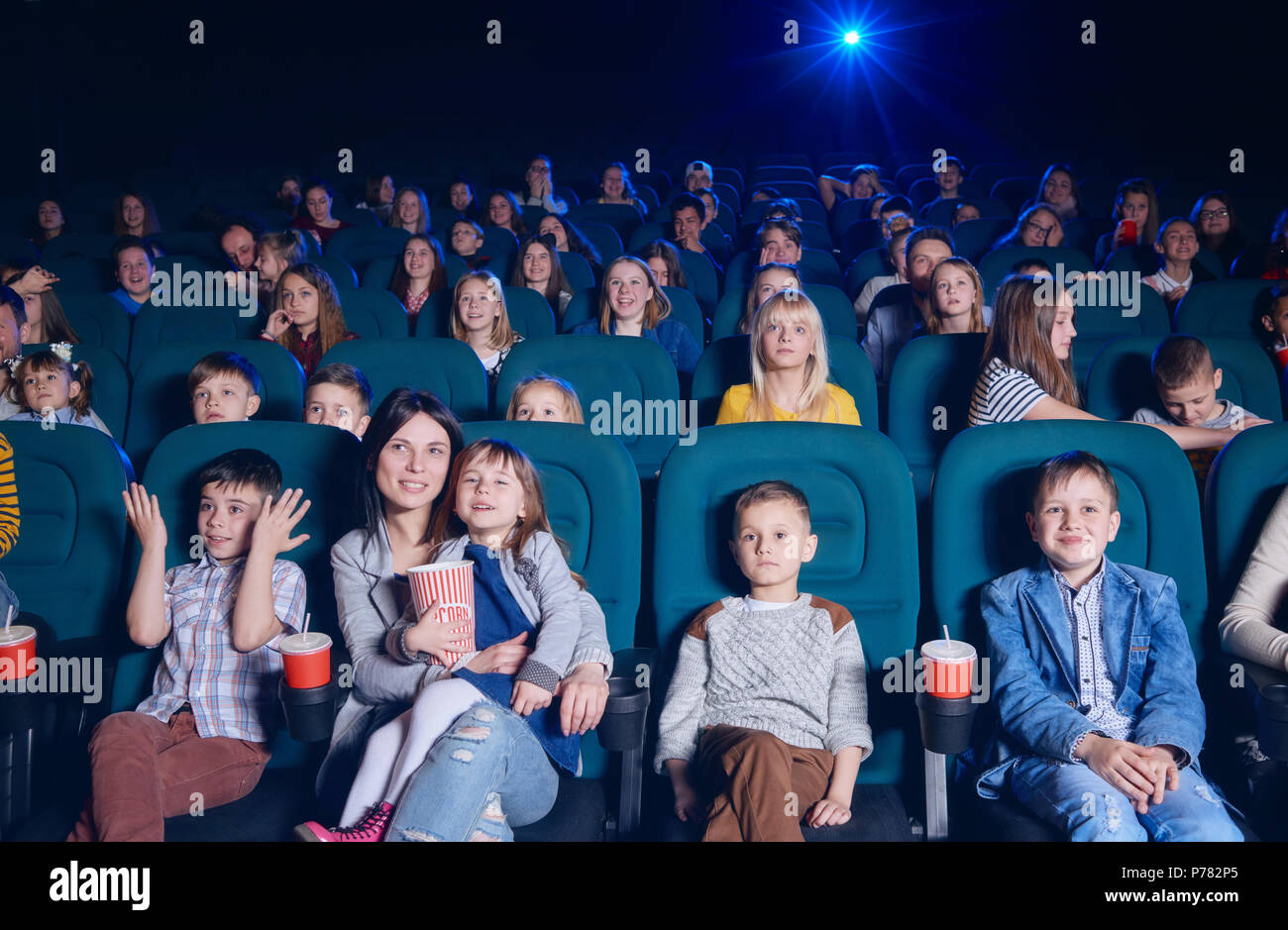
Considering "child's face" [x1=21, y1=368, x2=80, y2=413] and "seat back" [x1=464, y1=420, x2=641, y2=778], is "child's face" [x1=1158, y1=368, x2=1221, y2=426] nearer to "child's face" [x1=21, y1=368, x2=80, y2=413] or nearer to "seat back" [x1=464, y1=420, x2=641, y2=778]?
→ "seat back" [x1=464, y1=420, x2=641, y2=778]

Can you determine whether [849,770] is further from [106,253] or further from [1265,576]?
[106,253]

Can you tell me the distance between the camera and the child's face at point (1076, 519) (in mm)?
1689

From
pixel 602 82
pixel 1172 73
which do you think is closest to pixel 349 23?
pixel 602 82

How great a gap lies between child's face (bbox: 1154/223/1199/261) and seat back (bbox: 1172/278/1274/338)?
0.78 meters

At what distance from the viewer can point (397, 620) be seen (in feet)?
5.87

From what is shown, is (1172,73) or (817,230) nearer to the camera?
(817,230)

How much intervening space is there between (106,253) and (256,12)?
4.60 m

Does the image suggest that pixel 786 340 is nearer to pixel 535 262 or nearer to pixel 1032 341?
pixel 1032 341

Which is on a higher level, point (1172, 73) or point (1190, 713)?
point (1172, 73)

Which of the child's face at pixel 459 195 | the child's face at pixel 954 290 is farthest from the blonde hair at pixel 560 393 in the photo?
the child's face at pixel 459 195

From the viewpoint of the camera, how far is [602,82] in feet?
32.7

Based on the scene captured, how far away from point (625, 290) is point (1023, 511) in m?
1.88

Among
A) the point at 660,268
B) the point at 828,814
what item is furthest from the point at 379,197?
the point at 828,814
